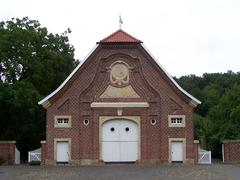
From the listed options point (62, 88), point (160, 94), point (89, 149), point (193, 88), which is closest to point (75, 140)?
point (89, 149)

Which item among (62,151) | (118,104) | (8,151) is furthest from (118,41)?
(8,151)

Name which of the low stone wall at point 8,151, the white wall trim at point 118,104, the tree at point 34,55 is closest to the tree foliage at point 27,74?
the tree at point 34,55

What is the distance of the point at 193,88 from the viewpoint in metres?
96.1

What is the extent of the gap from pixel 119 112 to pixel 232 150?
26.7ft

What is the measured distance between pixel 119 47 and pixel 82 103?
459cm

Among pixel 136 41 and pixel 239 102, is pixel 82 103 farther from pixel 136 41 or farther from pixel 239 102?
pixel 239 102

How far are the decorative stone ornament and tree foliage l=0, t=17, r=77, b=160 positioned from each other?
884 centimetres

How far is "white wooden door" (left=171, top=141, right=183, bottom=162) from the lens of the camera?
38344 mm

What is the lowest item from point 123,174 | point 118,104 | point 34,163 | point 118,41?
point 123,174

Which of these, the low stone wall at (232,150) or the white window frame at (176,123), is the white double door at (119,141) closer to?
the white window frame at (176,123)

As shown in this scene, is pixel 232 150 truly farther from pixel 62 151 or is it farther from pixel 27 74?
pixel 27 74

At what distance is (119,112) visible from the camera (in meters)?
38.6

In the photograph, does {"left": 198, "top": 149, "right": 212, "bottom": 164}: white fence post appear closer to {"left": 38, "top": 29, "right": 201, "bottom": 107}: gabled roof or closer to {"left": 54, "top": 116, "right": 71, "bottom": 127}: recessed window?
{"left": 38, "top": 29, "right": 201, "bottom": 107}: gabled roof

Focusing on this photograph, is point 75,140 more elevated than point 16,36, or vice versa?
point 16,36
